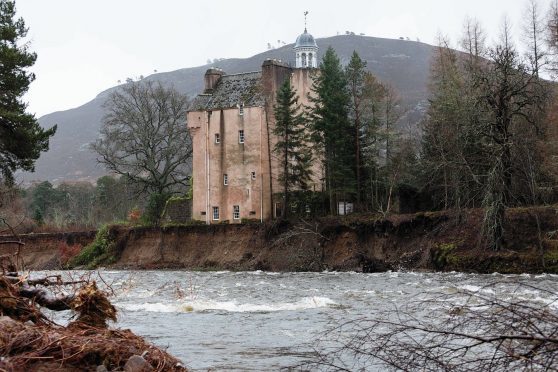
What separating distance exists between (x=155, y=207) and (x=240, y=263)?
647 inches

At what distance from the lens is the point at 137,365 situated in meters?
8.07

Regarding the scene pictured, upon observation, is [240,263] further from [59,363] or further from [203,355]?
[59,363]

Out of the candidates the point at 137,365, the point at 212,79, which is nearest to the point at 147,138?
the point at 212,79

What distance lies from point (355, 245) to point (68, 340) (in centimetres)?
4270

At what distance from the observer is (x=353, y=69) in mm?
58156

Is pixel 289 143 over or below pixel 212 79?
below

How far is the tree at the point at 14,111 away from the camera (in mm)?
36188

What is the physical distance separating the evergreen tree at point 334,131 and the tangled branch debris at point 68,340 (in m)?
45.9

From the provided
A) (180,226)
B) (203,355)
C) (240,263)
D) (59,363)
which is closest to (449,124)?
(240,263)

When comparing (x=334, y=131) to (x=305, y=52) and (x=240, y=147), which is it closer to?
(x=240, y=147)

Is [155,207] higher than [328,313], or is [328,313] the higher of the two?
[155,207]

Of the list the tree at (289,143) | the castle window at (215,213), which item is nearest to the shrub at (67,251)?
the castle window at (215,213)

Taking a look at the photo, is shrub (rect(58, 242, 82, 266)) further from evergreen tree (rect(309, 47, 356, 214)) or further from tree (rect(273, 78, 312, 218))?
evergreen tree (rect(309, 47, 356, 214))

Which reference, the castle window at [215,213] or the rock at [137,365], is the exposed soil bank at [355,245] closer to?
the castle window at [215,213]
